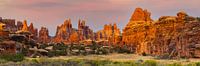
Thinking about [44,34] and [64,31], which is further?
[64,31]

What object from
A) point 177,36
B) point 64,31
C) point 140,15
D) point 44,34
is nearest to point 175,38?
point 177,36

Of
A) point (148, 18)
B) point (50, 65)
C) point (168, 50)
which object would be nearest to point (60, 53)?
point (168, 50)

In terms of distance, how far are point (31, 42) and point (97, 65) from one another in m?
31.2

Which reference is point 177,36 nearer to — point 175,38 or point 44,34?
point 175,38

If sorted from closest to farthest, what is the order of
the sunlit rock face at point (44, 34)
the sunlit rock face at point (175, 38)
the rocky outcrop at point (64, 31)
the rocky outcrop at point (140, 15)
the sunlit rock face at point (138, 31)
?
1. the sunlit rock face at point (175, 38)
2. the sunlit rock face at point (138, 31)
3. the rocky outcrop at point (140, 15)
4. the sunlit rock face at point (44, 34)
5. the rocky outcrop at point (64, 31)

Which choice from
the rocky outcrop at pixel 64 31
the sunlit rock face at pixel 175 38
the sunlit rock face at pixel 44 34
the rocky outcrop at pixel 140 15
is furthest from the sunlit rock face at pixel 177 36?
the rocky outcrop at pixel 64 31

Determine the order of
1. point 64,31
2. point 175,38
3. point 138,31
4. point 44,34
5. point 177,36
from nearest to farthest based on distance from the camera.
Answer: point 177,36, point 175,38, point 138,31, point 44,34, point 64,31

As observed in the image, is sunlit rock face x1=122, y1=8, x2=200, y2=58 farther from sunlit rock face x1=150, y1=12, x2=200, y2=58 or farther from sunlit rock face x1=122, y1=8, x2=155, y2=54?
sunlit rock face x1=122, y1=8, x2=155, y2=54

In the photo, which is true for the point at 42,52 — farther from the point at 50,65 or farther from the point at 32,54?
the point at 50,65

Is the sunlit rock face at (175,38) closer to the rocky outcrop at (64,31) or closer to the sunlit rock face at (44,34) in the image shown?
the sunlit rock face at (44,34)

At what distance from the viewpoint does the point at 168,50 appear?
188 ft

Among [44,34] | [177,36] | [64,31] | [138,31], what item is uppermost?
[64,31]

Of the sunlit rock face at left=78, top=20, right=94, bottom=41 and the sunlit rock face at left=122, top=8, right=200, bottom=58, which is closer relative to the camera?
the sunlit rock face at left=122, top=8, right=200, bottom=58

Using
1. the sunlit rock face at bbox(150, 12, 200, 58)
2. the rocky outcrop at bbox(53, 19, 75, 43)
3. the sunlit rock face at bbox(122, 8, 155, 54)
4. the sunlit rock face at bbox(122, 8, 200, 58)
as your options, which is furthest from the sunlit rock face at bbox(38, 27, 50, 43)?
the sunlit rock face at bbox(150, 12, 200, 58)
